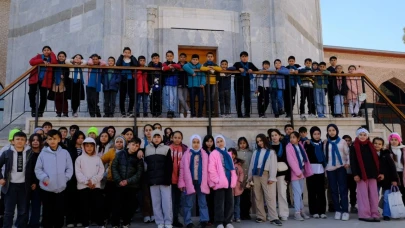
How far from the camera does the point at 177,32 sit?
417 inches

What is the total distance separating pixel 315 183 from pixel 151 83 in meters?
4.08

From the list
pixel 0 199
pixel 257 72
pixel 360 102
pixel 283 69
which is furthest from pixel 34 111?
pixel 360 102

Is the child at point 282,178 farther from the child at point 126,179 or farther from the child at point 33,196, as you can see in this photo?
the child at point 33,196

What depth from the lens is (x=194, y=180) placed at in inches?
230

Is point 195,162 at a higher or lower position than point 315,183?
higher

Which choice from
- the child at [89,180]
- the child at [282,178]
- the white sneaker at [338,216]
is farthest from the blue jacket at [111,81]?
the white sneaker at [338,216]

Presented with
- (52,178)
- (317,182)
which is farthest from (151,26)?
(317,182)

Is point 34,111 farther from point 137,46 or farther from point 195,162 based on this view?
point 195,162

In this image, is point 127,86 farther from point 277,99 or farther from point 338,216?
point 338,216

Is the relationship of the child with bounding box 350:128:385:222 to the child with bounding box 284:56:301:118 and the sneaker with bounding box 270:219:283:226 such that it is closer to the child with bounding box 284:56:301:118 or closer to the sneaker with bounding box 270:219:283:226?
the sneaker with bounding box 270:219:283:226

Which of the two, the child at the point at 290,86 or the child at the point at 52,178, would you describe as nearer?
the child at the point at 52,178

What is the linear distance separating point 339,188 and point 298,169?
0.84 m

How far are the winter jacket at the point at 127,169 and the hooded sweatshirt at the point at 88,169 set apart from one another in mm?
229

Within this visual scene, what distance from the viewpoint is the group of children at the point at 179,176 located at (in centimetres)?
539
